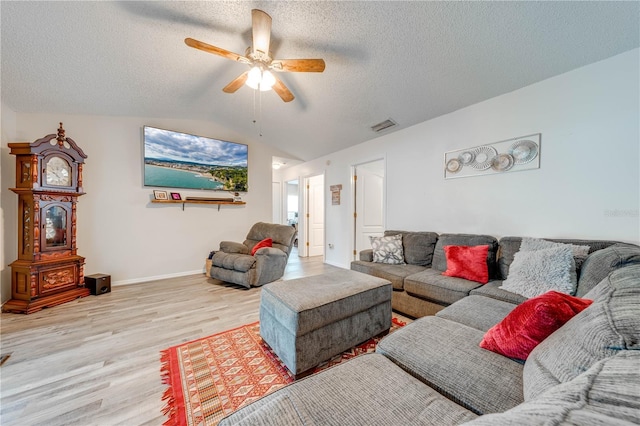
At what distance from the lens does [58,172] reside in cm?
292

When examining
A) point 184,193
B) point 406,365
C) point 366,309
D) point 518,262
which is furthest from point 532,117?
point 184,193

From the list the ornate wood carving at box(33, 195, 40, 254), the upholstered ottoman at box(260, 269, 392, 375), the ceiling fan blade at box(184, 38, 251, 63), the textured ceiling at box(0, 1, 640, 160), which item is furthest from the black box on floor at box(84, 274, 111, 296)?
the ceiling fan blade at box(184, 38, 251, 63)

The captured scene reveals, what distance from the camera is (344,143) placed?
4.40m

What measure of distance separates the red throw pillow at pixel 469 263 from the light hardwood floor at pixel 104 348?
7.22 feet

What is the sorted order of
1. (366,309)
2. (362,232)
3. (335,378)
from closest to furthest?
(335,378)
(366,309)
(362,232)

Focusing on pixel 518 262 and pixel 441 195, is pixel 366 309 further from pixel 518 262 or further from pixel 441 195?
pixel 441 195

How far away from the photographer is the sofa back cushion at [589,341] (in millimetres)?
586

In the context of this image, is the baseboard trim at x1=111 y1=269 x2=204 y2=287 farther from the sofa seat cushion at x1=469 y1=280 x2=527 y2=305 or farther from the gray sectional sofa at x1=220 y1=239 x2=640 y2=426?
the sofa seat cushion at x1=469 y1=280 x2=527 y2=305

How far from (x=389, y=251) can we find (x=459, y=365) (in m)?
2.07

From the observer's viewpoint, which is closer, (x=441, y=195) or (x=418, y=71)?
(x=418, y=71)

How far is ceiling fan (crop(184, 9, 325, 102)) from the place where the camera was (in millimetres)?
1860

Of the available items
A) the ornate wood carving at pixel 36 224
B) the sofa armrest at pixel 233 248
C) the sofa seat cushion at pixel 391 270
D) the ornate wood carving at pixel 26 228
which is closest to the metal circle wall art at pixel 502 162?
the sofa seat cushion at pixel 391 270

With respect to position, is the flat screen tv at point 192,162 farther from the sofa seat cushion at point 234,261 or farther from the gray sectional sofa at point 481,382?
the gray sectional sofa at point 481,382

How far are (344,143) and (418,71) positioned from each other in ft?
6.71
